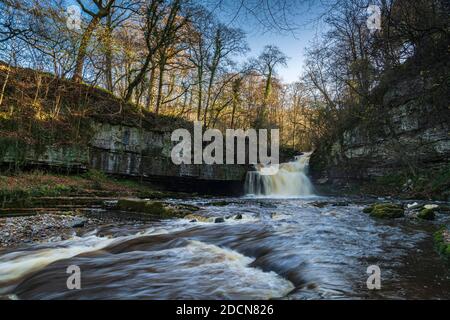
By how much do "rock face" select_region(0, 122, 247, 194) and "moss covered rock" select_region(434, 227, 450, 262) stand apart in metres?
15.0

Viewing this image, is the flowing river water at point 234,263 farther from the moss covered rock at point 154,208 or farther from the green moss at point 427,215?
the moss covered rock at point 154,208

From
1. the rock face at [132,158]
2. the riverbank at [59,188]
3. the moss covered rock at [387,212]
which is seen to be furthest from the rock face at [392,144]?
the riverbank at [59,188]

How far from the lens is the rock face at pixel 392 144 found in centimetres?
1573

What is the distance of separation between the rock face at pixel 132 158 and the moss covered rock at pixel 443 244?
15.0 meters

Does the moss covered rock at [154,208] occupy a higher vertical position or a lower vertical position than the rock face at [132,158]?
lower

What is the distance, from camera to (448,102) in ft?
26.6

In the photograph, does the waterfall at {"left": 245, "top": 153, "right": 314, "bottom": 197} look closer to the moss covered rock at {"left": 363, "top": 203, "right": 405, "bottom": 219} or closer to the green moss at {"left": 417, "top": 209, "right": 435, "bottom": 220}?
the moss covered rock at {"left": 363, "top": 203, "right": 405, "bottom": 219}

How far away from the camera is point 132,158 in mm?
17828

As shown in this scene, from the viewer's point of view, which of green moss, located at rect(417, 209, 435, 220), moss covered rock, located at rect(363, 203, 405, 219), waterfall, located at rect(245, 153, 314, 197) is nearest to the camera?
green moss, located at rect(417, 209, 435, 220)

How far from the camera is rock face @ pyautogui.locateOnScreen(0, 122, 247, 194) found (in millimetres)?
15018

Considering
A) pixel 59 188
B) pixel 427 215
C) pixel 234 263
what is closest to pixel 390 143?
pixel 427 215

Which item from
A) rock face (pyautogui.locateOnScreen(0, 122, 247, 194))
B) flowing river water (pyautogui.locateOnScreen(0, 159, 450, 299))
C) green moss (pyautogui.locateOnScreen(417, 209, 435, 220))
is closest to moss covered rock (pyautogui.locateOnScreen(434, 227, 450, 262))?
flowing river water (pyautogui.locateOnScreen(0, 159, 450, 299))

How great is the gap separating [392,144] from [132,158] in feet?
48.3
